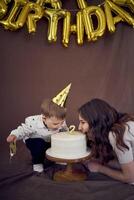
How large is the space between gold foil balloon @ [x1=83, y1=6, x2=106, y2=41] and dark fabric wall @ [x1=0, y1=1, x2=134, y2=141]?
0.20 feet

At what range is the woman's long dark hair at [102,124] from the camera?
3.72ft

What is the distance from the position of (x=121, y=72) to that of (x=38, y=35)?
396 mm

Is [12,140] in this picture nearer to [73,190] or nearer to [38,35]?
[73,190]

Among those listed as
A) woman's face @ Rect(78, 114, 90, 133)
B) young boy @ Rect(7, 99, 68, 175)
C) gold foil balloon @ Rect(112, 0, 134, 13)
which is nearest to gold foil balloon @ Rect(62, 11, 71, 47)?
gold foil balloon @ Rect(112, 0, 134, 13)

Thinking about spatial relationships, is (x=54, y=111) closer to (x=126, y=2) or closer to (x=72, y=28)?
(x=72, y=28)

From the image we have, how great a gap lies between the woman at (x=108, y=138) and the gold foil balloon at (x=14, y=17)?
22.3 inches

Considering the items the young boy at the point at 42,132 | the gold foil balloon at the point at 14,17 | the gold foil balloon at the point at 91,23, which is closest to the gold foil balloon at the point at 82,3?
the gold foil balloon at the point at 91,23

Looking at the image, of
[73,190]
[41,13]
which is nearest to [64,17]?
[41,13]

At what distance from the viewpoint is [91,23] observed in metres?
1.58

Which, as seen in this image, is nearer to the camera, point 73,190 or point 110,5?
point 73,190

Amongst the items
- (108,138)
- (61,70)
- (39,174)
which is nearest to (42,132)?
(39,174)

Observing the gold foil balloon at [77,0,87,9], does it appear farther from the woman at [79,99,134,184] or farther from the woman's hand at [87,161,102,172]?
the woman's hand at [87,161,102,172]

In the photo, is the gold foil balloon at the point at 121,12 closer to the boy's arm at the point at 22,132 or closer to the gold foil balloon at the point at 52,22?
the gold foil balloon at the point at 52,22

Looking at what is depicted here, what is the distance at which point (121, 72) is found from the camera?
163cm
